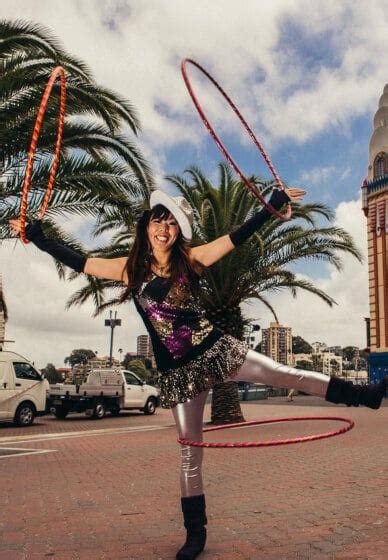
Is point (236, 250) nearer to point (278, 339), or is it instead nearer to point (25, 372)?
point (25, 372)

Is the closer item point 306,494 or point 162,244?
point 162,244

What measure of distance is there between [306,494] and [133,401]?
1630 centimetres

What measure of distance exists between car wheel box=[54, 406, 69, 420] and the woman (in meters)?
17.9

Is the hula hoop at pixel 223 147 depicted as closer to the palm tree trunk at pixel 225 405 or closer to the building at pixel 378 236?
the palm tree trunk at pixel 225 405

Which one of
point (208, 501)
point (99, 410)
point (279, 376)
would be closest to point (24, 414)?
point (99, 410)

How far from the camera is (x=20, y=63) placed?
12.1 m

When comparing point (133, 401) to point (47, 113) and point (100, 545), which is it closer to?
point (47, 113)

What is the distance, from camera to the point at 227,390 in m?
17.1

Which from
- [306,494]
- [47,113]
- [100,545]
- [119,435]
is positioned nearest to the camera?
[100,545]

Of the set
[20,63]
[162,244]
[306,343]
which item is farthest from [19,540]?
[306,343]

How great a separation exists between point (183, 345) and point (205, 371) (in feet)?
0.69

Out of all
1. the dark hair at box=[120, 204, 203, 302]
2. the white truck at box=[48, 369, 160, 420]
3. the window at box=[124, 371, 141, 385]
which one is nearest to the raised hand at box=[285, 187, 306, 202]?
the dark hair at box=[120, 204, 203, 302]

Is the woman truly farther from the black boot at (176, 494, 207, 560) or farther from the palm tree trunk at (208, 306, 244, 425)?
the palm tree trunk at (208, 306, 244, 425)

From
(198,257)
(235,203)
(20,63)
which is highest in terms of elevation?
(20,63)
